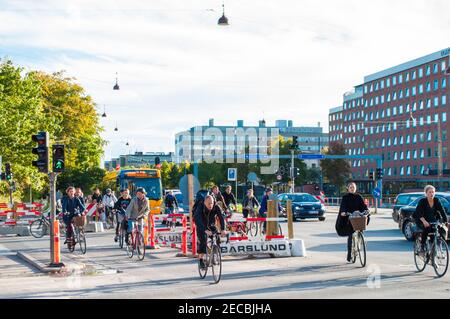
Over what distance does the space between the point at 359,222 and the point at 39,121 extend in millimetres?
42052

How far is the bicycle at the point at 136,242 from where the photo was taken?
1728 centimetres

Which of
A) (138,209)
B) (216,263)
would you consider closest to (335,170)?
(138,209)

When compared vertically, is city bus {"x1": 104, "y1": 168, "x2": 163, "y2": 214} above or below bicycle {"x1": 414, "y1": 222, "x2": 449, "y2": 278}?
above

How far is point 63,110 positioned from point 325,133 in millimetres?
140737

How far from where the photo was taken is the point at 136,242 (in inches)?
689

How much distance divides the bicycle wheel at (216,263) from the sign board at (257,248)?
4029 mm

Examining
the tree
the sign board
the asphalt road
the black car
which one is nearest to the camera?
the asphalt road

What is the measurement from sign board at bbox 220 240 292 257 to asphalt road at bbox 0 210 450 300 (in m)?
0.18

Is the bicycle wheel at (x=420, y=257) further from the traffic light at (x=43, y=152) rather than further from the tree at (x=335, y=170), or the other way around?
the tree at (x=335, y=170)

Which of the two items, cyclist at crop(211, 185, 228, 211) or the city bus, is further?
the city bus

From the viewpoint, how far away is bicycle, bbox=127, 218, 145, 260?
17281 millimetres

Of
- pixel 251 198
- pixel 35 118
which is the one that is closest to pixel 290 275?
pixel 251 198

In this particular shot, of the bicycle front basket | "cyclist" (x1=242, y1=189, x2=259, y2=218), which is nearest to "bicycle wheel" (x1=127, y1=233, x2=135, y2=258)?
the bicycle front basket

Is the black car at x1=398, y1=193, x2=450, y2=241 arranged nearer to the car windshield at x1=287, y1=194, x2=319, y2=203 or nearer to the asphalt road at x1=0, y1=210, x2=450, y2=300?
the asphalt road at x1=0, y1=210, x2=450, y2=300
